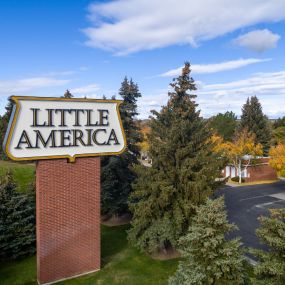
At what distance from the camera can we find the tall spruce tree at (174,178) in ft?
48.2

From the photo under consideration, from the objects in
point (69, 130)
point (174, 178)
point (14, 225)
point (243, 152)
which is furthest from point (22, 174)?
point (243, 152)

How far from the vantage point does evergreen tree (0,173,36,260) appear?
1515cm

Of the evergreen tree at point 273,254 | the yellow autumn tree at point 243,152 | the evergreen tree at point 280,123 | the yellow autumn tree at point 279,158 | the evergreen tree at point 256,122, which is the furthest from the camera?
the evergreen tree at point 280,123

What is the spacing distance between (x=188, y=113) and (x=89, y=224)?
8.14 metres

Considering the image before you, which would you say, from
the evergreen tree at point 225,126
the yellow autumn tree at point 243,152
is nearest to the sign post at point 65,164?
the yellow autumn tree at point 243,152

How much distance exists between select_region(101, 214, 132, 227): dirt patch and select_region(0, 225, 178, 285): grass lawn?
4.95 m

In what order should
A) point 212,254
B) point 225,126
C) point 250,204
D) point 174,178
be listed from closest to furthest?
point 212,254
point 174,178
point 250,204
point 225,126

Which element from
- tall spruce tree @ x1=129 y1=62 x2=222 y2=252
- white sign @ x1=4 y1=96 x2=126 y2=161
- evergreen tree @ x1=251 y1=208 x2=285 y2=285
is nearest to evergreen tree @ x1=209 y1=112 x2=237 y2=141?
tall spruce tree @ x1=129 y1=62 x2=222 y2=252

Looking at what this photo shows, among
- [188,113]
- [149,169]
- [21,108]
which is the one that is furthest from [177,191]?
[21,108]

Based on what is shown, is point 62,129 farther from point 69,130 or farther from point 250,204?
point 250,204

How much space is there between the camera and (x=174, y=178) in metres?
15.3

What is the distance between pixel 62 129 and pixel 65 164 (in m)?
1.58

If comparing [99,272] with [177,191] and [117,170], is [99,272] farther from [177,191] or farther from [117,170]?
[117,170]

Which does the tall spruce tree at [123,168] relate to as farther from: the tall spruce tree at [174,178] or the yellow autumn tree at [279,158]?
the yellow autumn tree at [279,158]
